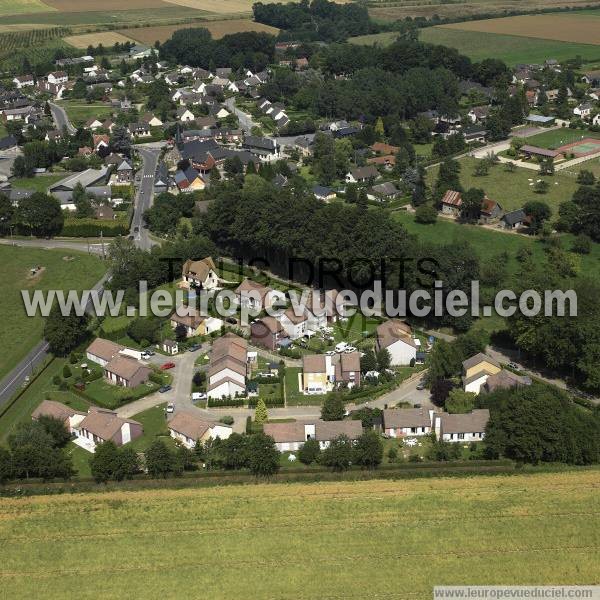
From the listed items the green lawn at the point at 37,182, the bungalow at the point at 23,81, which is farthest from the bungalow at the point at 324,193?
the bungalow at the point at 23,81

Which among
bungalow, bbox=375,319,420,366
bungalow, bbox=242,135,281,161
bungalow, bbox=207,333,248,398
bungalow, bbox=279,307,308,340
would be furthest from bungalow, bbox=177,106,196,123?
bungalow, bbox=207,333,248,398

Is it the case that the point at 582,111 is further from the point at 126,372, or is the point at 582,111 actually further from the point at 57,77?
the point at 57,77

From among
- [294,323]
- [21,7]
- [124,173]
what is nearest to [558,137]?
[124,173]

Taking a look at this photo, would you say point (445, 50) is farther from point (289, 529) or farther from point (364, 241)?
point (289, 529)

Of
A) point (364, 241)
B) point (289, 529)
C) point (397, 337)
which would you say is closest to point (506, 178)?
point (364, 241)

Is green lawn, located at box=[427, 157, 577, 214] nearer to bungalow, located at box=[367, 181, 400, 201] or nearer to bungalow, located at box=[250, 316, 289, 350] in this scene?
bungalow, located at box=[367, 181, 400, 201]
